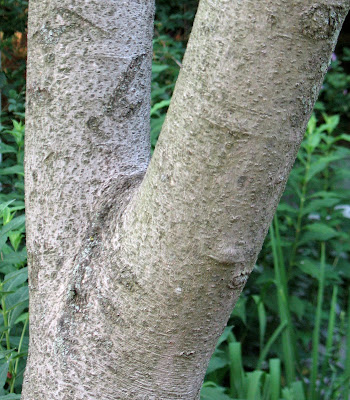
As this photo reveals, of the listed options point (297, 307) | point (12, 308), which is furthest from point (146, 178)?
point (297, 307)

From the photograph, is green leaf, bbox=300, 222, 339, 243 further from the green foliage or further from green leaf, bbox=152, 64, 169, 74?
the green foliage

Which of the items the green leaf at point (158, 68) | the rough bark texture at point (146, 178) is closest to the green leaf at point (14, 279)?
the rough bark texture at point (146, 178)

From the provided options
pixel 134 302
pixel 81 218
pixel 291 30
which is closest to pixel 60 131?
pixel 81 218

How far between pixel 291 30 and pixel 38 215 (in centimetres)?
58

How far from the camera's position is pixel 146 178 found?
78 cm

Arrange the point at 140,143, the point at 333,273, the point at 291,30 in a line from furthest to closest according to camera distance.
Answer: the point at 333,273 → the point at 140,143 → the point at 291,30

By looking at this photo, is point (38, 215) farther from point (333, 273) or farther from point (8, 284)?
point (333, 273)

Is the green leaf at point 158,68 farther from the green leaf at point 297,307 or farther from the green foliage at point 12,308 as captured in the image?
the green leaf at point 297,307

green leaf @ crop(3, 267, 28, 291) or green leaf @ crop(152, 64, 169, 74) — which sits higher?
green leaf @ crop(152, 64, 169, 74)

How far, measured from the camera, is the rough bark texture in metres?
0.64

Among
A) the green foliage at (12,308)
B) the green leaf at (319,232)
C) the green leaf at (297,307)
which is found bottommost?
the green leaf at (297,307)

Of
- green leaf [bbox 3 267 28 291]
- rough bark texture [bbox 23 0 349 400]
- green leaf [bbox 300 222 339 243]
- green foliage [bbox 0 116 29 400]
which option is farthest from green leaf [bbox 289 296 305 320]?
rough bark texture [bbox 23 0 349 400]

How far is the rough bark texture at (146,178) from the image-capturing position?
25.3 inches

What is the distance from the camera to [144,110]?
1.00 m
